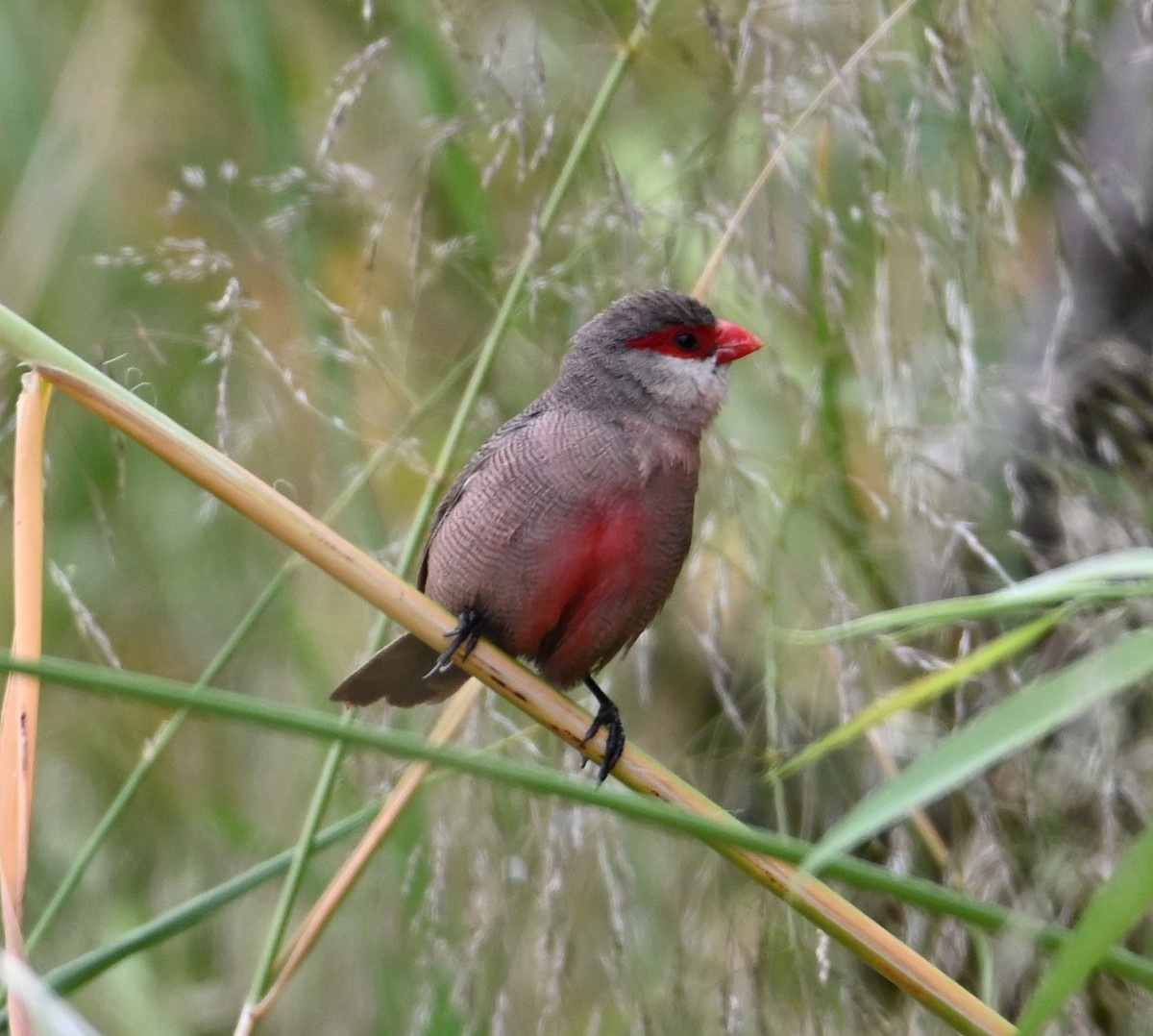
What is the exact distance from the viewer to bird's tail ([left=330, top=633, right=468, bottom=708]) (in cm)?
254

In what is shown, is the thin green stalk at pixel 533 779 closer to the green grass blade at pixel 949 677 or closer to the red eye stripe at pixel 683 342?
the green grass blade at pixel 949 677

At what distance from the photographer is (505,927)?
252cm

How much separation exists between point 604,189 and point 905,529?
86 cm

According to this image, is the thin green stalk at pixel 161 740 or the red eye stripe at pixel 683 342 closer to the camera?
the thin green stalk at pixel 161 740

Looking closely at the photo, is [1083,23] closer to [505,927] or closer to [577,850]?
[577,850]

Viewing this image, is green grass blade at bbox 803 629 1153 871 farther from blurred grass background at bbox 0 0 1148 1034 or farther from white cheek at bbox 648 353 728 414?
white cheek at bbox 648 353 728 414

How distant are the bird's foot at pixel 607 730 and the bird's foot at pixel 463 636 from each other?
22cm

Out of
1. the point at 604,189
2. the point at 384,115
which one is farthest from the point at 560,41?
the point at 384,115

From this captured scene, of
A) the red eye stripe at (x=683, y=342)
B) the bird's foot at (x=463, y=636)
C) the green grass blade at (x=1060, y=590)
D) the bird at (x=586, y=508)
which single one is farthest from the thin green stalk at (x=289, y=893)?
the red eye stripe at (x=683, y=342)

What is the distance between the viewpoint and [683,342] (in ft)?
9.39

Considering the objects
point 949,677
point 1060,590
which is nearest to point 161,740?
point 949,677

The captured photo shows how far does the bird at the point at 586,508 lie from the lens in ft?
8.45

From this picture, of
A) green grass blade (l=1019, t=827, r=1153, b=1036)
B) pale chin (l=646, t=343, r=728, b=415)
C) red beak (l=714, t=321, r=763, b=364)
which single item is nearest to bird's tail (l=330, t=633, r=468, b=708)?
pale chin (l=646, t=343, r=728, b=415)

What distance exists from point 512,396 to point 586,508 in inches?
17.8
